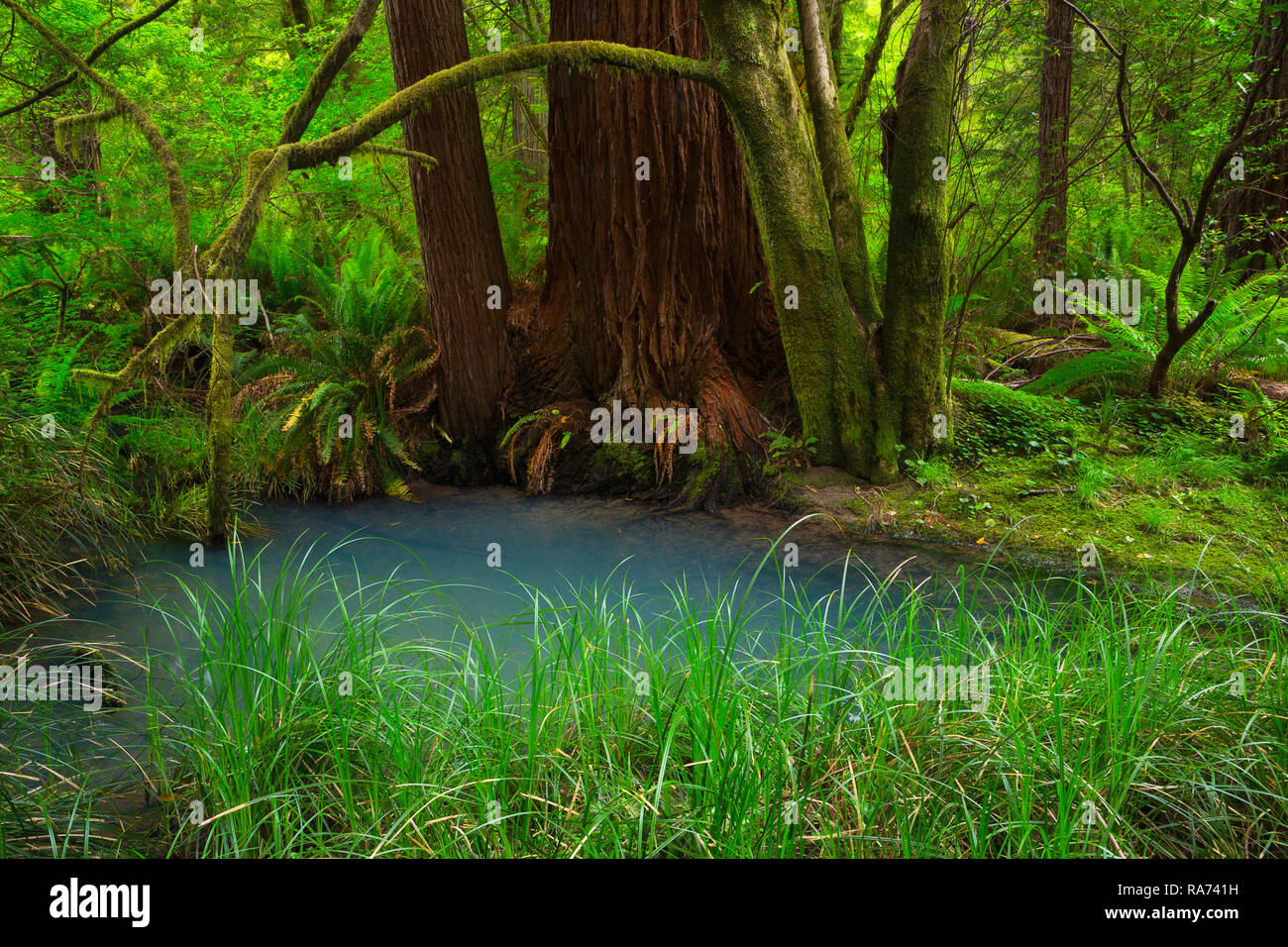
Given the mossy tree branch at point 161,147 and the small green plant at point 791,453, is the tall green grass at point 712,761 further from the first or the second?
the small green plant at point 791,453

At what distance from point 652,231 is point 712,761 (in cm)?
467

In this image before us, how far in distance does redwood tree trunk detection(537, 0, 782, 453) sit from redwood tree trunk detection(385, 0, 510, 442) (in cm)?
52

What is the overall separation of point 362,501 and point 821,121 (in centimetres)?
425

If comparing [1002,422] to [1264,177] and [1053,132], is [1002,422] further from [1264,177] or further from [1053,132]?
[1053,132]

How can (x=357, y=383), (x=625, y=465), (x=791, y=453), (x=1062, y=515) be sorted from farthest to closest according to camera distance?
1. (x=357, y=383)
2. (x=625, y=465)
3. (x=791, y=453)
4. (x=1062, y=515)

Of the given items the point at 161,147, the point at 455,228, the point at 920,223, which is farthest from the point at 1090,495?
the point at 161,147

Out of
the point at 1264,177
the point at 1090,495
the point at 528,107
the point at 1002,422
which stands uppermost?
the point at 528,107

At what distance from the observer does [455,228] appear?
6078 mm

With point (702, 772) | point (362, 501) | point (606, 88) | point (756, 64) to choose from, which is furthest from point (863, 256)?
point (702, 772)

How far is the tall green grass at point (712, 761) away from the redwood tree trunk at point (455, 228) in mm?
3854

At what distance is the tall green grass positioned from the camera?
1882 mm

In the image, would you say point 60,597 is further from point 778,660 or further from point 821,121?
point 821,121

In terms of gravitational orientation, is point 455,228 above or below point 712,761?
above

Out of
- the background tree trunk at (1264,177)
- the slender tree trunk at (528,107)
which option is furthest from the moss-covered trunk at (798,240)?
the background tree trunk at (1264,177)
